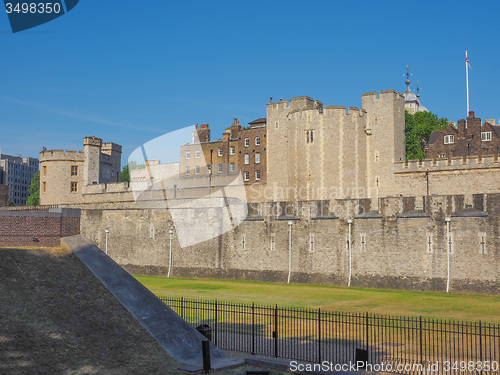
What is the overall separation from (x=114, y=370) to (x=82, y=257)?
488 centimetres

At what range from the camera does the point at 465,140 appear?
61594 millimetres

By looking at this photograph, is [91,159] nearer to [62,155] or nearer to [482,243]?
[62,155]

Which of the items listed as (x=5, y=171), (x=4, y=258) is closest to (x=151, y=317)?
(x=4, y=258)

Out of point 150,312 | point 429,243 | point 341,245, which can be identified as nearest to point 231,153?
point 341,245

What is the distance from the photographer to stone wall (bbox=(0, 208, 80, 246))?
15.8m

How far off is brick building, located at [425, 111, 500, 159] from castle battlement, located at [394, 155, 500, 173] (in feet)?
50.8

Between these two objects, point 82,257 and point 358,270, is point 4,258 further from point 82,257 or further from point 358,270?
point 358,270

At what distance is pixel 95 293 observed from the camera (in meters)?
14.8

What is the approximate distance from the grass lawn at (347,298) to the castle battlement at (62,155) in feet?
102

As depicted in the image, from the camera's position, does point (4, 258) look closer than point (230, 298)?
Yes

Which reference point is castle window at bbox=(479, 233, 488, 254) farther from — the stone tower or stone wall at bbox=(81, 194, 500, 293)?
the stone tower

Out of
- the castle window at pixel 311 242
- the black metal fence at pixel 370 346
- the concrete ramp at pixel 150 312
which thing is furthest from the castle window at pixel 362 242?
the concrete ramp at pixel 150 312

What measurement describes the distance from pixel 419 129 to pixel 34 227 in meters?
62.9

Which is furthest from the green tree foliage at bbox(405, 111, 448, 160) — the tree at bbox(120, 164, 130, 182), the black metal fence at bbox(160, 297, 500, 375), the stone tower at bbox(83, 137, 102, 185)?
the tree at bbox(120, 164, 130, 182)
